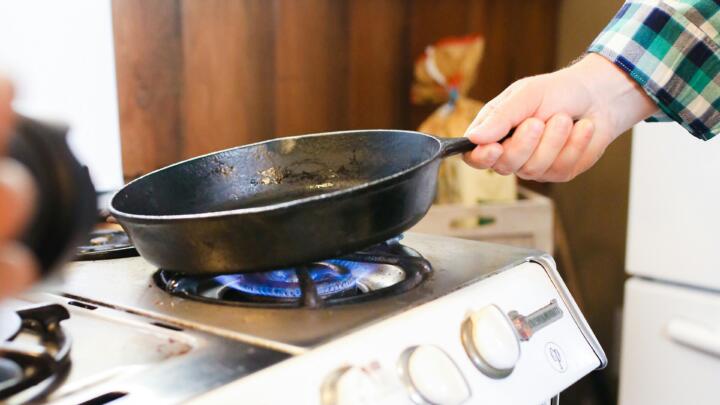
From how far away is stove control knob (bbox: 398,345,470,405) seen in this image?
376 mm

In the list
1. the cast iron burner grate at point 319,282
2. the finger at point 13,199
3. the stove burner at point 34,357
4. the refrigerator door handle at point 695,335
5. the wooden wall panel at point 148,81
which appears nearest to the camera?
the finger at point 13,199

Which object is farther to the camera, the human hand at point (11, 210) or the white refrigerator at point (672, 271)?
the white refrigerator at point (672, 271)

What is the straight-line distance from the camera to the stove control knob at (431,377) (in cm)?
38

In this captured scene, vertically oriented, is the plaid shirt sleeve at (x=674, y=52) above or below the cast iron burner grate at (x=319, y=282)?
above

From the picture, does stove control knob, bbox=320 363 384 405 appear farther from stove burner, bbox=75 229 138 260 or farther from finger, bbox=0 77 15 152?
stove burner, bbox=75 229 138 260

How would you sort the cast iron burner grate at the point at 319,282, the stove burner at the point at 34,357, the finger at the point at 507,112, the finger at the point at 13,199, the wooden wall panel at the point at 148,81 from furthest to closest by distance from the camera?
the wooden wall panel at the point at 148,81, the finger at the point at 507,112, the cast iron burner grate at the point at 319,282, the stove burner at the point at 34,357, the finger at the point at 13,199

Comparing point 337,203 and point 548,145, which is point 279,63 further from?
point 337,203

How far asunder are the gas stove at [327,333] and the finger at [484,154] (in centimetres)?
8

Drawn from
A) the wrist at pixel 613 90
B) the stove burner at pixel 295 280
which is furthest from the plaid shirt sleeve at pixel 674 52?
the stove burner at pixel 295 280

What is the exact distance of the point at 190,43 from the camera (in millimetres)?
1167

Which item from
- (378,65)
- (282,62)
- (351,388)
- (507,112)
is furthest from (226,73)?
(351,388)

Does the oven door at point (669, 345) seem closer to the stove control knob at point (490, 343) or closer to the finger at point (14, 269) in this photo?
the stove control knob at point (490, 343)

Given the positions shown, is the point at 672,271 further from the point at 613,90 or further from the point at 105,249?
the point at 105,249

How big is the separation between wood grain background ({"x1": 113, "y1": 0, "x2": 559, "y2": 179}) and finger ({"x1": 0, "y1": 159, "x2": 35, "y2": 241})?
0.91 metres
